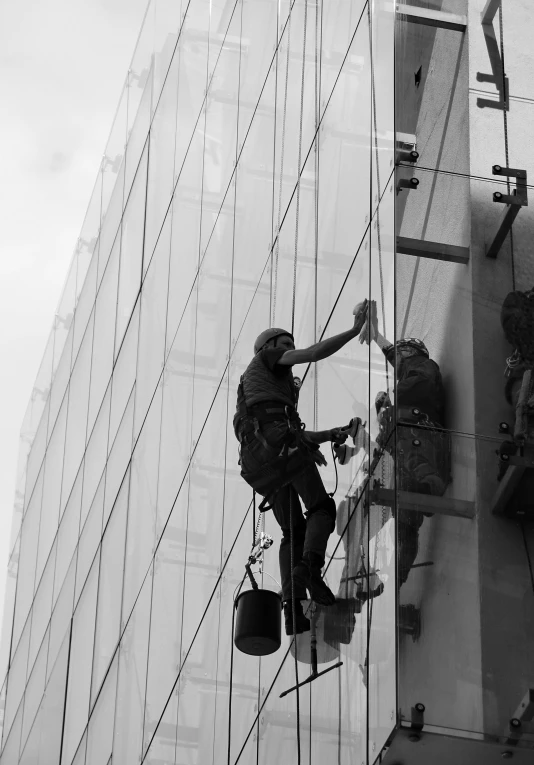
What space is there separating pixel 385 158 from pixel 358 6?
2.68 metres

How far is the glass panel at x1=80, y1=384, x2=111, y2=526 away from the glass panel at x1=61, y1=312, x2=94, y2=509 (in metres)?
1.16

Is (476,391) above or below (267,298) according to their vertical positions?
below

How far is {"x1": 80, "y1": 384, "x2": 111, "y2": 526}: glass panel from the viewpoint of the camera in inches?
1016

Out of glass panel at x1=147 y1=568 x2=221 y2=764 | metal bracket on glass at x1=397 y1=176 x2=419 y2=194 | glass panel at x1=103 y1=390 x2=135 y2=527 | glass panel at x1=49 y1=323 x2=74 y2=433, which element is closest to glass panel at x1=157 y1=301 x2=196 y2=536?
glass panel at x1=103 y1=390 x2=135 y2=527

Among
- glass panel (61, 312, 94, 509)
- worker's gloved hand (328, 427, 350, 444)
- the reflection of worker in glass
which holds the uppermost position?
glass panel (61, 312, 94, 509)

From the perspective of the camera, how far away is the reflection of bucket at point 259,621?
38.0 feet

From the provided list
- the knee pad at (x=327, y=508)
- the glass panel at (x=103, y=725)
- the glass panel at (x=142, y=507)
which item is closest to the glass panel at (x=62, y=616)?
the glass panel at (x=103, y=725)

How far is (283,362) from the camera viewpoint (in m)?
11.6

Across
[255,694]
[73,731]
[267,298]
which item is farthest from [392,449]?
[73,731]

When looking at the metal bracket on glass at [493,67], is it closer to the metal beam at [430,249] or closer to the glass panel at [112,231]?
the metal beam at [430,249]

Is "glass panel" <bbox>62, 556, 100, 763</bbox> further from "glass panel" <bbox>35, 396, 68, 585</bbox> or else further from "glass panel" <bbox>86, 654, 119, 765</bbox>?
"glass panel" <bbox>35, 396, 68, 585</bbox>

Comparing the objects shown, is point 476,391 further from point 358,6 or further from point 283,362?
point 358,6

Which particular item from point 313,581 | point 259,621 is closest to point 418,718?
point 313,581

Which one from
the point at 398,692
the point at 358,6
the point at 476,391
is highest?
the point at 358,6
